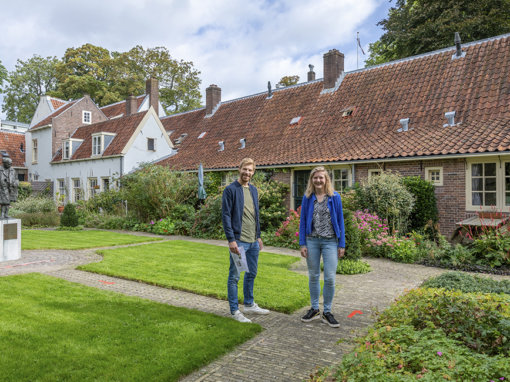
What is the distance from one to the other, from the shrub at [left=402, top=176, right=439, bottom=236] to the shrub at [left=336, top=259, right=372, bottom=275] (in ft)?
13.6

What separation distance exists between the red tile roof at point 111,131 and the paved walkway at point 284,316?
1371 cm

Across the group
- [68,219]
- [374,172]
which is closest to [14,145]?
[68,219]

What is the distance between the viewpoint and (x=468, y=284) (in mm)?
5711

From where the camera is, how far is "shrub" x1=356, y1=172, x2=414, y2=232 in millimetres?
11164

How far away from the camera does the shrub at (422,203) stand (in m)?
11.6

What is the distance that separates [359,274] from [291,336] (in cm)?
403

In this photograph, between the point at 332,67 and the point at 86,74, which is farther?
the point at 86,74

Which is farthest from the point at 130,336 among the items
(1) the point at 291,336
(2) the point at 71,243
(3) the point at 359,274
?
(2) the point at 71,243

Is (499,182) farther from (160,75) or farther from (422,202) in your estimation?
(160,75)

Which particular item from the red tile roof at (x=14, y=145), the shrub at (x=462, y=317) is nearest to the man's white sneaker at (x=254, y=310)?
the shrub at (x=462, y=317)

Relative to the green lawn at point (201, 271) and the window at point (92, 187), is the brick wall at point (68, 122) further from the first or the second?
the green lawn at point (201, 271)

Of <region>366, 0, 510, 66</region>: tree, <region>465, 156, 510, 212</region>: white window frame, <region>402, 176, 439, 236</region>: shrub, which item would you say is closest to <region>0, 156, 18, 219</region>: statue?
<region>402, 176, 439, 236</region>: shrub

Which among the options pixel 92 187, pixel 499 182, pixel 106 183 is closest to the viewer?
pixel 499 182

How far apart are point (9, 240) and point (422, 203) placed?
1099cm
